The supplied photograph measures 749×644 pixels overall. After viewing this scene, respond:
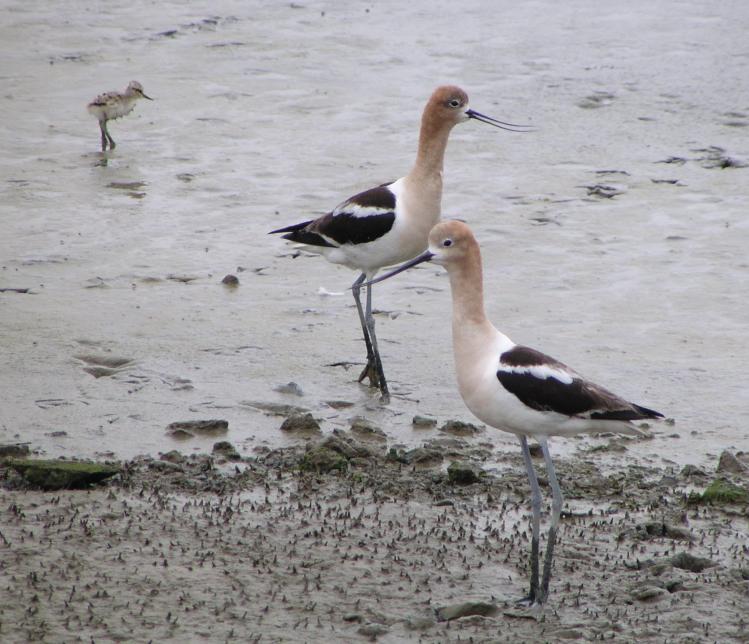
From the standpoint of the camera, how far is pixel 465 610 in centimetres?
475

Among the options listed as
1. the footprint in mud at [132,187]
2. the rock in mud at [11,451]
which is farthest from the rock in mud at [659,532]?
the footprint in mud at [132,187]

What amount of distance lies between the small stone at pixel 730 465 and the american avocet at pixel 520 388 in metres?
1.20

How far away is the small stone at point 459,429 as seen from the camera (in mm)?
6707

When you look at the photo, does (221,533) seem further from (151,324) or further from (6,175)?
(6,175)

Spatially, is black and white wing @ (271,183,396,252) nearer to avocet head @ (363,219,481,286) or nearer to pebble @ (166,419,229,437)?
pebble @ (166,419,229,437)

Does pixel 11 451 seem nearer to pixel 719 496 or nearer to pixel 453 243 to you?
pixel 453 243

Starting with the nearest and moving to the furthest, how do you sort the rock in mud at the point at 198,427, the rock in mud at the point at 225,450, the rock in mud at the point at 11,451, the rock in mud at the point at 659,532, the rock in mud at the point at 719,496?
the rock in mud at the point at 659,532 → the rock in mud at the point at 719,496 → the rock in mud at the point at 11,451 → the rock in mud at the point at 225,450 → the rock in mud at the point at 198,427

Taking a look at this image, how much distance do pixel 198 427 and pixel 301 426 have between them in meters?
0.53

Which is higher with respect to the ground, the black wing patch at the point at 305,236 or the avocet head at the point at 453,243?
the avocet head at the point at 453,243

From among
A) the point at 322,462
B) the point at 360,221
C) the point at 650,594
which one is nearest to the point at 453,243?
the point at 322,462

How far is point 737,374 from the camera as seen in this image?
7504 mm

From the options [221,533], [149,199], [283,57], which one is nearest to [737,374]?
[221,533]

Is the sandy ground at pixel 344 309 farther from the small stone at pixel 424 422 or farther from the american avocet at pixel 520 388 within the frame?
the american avocet at pixel 520 388

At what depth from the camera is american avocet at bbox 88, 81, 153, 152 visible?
37.1ft
